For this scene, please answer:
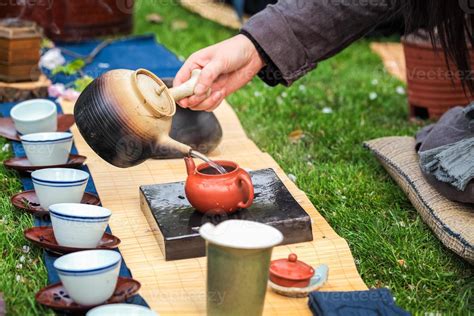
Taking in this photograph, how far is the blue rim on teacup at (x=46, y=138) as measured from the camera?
2629 mm

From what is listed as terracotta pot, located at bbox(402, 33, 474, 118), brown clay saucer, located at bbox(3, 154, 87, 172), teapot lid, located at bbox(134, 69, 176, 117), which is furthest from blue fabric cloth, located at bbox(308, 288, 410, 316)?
terracotta pot, located at bbox(402, 33, 474, 118)

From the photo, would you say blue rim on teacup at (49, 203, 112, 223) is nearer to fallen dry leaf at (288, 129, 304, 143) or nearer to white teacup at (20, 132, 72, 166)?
white teacup at (20, 132, 72, 166)

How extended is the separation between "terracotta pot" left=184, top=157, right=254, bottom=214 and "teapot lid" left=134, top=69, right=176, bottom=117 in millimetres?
200

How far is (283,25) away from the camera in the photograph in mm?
2586

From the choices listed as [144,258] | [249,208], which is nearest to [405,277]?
[249,208]

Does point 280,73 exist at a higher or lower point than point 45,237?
higher

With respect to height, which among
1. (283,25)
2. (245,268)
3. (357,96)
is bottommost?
(357,96)

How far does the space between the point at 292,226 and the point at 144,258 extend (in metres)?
0.42

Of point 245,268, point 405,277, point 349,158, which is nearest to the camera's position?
point 245,268

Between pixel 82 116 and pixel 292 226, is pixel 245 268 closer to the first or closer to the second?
pixel 292 226

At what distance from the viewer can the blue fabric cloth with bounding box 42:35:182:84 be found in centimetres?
392

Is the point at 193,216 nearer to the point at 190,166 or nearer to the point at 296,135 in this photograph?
the point at 190,166

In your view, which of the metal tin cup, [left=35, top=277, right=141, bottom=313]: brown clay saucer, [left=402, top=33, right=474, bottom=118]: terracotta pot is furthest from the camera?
[left=402, top=33, right=474, bottom=118]: terracotta pot

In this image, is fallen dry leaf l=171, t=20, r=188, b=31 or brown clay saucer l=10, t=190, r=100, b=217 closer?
brown clay saucer l=10, t=190, r=100, b=217
